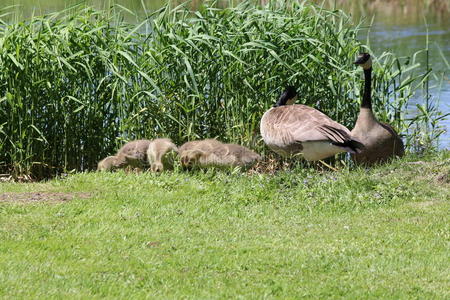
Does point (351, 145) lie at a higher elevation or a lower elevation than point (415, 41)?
higher

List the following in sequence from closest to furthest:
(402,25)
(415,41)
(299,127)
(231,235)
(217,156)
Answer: (231,235)
(217,156)
(299,127)
(415,41)
(402,25)

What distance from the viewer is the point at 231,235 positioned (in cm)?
628

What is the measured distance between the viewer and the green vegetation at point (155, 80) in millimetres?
9031

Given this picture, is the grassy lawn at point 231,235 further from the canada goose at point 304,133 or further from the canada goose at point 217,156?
the canada goose at point 304,133

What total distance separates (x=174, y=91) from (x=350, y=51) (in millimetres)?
2231

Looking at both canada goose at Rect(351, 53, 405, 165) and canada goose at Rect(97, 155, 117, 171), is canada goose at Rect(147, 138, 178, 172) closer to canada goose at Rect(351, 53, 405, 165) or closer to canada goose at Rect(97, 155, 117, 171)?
canada goose at Rect(97, 155, 117, 171)

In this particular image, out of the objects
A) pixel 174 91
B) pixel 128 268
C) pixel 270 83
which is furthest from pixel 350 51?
pixel 128 268

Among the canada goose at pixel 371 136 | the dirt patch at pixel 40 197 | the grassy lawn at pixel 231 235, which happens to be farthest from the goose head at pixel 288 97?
the dirt patch at pixel 40 197

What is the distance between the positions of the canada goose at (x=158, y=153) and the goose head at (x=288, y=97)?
1499 millimetres

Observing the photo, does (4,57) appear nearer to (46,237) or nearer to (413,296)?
(46,237)

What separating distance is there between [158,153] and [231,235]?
8.02ft

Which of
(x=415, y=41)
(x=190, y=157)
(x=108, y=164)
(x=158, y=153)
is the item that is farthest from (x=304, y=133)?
(x=415, y=41)

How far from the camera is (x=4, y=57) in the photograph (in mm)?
8859

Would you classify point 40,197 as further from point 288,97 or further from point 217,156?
point 288,97
